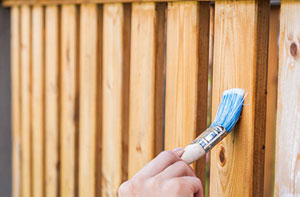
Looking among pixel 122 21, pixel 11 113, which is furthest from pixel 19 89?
pixel 122 21

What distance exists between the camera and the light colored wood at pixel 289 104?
1096mm

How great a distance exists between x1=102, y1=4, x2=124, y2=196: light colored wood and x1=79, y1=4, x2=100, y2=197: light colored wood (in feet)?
0.23

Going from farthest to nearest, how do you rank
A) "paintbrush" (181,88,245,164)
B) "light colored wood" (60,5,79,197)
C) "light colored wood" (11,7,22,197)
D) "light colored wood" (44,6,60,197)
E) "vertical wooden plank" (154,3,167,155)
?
"light colored wood" (11,7,22,197), "light colored wood" (44,6,60,197), "light colored wood" (60,5,79,197), "vertical wooden plank" (154,3,167,155), "paintbrush" (181,88,245,164)

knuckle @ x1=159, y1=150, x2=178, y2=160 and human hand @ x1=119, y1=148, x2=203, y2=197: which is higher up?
knuckle @ x1=159, y1=150, x2=178, y2=160

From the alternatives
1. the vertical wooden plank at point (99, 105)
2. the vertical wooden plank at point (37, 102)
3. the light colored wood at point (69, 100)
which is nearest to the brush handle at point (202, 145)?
the vertical wooden plank at point (99, 105)

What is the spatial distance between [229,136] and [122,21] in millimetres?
655

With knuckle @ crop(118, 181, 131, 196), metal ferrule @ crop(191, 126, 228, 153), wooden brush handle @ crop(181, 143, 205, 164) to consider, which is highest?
metal ferrule @ crop(191, 126, 228, 153)

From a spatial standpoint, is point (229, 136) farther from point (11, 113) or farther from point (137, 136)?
point (11, 113)

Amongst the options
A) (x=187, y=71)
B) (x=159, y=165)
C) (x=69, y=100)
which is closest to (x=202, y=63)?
(x=187, y=71)

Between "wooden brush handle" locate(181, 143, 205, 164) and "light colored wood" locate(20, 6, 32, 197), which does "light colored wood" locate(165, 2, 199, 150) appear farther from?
"light colored wood" locate(20, 6, 32, 197)

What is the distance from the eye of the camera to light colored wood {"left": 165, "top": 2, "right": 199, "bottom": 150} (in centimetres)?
136

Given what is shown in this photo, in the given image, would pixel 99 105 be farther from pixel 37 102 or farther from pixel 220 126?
pixel 220 126

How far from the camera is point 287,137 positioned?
113cm

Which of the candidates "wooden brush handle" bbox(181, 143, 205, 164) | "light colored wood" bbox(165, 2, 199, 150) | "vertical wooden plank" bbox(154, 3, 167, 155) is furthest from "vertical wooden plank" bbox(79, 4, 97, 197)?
"wooden brush handle" bbox(181, 143, 205, 164)
